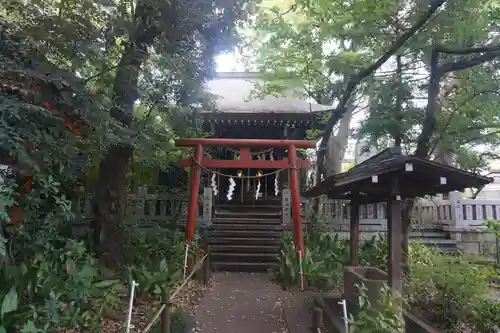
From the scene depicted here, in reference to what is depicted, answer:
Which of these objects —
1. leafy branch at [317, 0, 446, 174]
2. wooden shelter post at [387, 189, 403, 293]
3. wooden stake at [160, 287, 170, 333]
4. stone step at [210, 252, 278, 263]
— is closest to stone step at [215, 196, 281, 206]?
leafy branch at [317, 0, 446, 174]

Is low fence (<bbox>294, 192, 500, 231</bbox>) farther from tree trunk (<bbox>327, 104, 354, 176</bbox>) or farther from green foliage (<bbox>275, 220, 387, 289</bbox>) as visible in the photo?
tree trunk (<bbox>327, 104, 354, 176</bbox>)

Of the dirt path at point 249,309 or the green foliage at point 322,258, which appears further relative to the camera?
the green foliage at point 322,258

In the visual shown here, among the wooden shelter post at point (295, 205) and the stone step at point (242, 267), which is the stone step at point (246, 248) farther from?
the wooden shelter post at point (295, 205)

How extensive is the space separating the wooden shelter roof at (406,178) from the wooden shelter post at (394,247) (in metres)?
0.18

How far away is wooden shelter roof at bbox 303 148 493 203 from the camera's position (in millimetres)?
5043

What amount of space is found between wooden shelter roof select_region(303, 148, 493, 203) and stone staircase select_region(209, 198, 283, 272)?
18.9 ft

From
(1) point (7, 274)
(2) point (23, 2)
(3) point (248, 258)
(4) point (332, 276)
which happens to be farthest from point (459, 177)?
(3) point (248, 258)

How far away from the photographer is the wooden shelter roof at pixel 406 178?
504 centimetres

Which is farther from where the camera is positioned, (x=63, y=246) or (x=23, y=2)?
(x=63, y=246)

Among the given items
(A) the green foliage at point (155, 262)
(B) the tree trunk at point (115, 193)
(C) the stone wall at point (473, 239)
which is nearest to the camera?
(A) the green foliage at point (155, 262)

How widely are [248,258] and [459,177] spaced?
7300 millimetres

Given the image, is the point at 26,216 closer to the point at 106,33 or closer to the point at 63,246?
the point at 63,246

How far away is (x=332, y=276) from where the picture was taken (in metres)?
8.95

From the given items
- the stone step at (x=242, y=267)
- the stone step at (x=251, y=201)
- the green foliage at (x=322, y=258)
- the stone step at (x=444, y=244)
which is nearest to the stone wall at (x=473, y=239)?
the stone step at (x=444, y=244)
